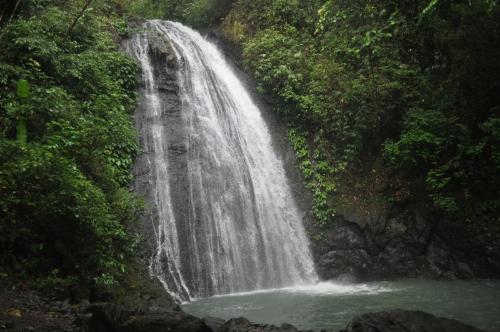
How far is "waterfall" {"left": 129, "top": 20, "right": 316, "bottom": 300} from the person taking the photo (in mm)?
10289

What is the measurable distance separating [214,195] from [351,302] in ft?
15.6

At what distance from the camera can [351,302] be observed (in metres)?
8.68

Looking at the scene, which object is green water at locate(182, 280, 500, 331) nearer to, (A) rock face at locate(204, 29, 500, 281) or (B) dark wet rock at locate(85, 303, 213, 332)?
(A) rock face at locate(204, 29, 500, 281)

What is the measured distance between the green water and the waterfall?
2.56ft

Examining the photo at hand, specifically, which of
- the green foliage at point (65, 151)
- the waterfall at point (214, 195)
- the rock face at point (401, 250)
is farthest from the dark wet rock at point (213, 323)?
the rock face at point (401, 250)

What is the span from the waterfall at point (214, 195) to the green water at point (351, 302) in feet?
2.56

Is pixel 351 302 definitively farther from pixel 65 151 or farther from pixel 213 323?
pixel 65 151

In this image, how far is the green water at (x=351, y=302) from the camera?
24.0ft

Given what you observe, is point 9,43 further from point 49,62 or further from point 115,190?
point 115,190

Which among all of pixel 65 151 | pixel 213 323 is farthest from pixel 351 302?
pixel 65 151

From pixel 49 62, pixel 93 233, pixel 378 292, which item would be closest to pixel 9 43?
pixel 49 62

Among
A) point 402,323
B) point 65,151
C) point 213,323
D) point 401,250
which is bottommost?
point 402,323

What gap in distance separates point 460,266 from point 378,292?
277 cm

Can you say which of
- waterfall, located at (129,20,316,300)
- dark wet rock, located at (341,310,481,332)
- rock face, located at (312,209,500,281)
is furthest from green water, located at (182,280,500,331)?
dark wet rock, located at (341,310,481,332)
